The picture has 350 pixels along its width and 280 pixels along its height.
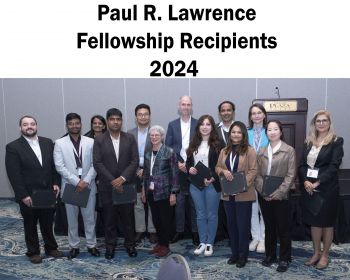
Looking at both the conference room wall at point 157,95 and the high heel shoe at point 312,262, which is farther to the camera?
the conference room wall at point 157,95

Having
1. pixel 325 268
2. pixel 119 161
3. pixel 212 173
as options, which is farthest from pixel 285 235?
pixel 119 161

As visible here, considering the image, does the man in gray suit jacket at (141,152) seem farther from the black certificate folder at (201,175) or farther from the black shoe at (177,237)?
the black certificate folder at (201,175)

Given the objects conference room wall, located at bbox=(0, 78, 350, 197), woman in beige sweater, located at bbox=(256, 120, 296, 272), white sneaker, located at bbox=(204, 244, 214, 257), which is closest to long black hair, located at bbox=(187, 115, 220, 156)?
woman in beige sweater, located at bbox=(256, 120, 296, 272)

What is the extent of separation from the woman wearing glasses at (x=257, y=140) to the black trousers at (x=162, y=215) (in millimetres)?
870

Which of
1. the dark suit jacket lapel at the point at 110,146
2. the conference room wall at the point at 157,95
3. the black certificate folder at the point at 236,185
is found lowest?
the black certificate folder at the point at 236,185

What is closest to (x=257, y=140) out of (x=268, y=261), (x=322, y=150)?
(x=322, y=150)

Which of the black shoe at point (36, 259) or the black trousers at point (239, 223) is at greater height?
the black trousers at point (239, 223)

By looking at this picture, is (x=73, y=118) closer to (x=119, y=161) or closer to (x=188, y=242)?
(x=119, y=161)

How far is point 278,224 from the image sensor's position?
3.16 meters

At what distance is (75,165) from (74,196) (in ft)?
0.97

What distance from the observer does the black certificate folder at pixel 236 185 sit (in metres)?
3.11

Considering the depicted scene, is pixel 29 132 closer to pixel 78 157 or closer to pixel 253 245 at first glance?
pixel 78 157

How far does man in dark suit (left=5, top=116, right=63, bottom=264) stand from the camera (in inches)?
131

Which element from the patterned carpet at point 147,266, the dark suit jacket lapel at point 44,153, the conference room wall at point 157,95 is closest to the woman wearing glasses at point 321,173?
the patterned carpet at point 147,266
